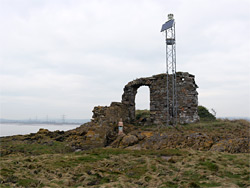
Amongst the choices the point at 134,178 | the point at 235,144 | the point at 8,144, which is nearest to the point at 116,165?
the point at 134,178

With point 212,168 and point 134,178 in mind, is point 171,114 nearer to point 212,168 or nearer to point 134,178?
point 212,168

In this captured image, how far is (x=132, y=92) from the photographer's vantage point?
61.9 feet

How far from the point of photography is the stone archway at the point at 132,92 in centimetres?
1814

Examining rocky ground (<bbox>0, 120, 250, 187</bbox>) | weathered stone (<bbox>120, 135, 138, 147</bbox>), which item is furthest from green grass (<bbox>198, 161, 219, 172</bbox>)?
weathered stone (<bbox>120, 135, 138, 147</bbox>)

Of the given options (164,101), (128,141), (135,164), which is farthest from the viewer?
(164,101)

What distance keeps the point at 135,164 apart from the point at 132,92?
38.3 ft

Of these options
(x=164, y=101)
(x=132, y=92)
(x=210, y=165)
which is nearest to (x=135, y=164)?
(x=210, y=165)

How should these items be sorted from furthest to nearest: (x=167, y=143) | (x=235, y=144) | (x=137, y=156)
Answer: (x=167, y=143)
(x=235, y=144)
(x=137, y=156)

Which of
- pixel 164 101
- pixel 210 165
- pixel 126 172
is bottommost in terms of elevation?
pixel 126 172

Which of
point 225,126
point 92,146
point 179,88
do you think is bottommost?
point 92,146

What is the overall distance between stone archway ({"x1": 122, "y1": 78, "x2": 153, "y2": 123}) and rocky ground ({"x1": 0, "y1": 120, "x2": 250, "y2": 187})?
6.00 meters

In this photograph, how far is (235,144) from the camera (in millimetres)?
10328

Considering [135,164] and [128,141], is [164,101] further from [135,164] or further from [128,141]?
[135,164]

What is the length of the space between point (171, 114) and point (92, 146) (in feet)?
24.7
